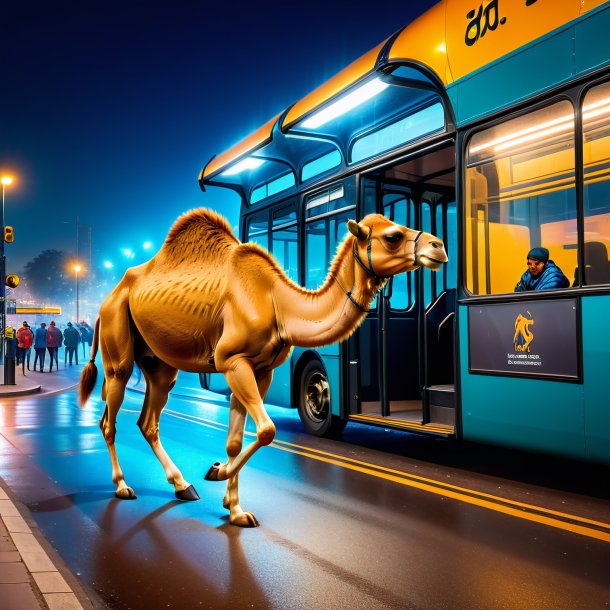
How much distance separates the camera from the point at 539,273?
6648mm

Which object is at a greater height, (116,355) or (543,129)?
(543,129)

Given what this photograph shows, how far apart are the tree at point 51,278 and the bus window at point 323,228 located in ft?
380

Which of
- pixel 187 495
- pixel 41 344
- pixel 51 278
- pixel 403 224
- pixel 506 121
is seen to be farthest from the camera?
pixel 51 278

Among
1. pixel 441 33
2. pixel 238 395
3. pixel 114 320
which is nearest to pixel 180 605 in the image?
pixel 238 395

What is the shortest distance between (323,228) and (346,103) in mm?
1876

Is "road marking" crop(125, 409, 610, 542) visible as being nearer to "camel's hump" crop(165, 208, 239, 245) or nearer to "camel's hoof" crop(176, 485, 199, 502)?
"camel's hoof" crop(176, 485, 199, 502)

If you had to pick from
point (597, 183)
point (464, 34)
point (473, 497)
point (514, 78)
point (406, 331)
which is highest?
point (464, 34)

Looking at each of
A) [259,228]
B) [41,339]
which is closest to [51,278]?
[41,339]

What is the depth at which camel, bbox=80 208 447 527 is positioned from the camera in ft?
16.8

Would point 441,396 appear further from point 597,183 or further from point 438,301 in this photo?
point 597,183

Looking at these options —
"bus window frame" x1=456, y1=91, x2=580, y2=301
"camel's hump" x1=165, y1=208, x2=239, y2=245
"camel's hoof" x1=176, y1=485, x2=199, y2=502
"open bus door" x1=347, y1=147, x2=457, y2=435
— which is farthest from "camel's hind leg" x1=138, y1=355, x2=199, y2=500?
"open bus door" x1=347, y1=147, x2=457, y2=435

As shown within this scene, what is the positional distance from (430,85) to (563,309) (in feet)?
10.5

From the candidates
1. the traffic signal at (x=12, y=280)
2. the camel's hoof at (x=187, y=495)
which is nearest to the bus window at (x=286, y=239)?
the camel's hoof at (x=187, y=495)

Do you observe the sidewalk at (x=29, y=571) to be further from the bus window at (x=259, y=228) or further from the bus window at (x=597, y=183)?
the bus window at (x=259, y=228)
